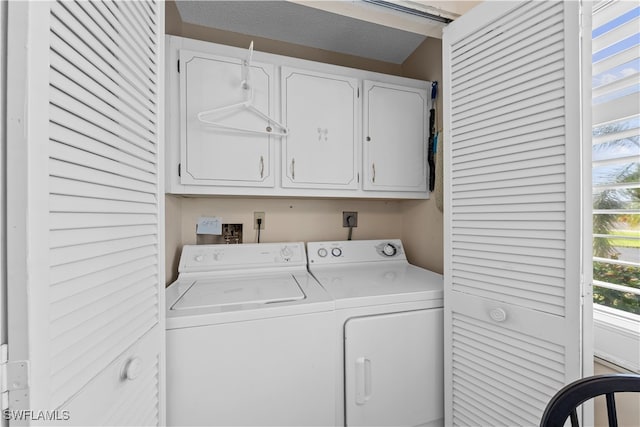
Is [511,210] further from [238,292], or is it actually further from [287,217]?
[287,217]

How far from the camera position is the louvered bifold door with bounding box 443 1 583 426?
0.90m

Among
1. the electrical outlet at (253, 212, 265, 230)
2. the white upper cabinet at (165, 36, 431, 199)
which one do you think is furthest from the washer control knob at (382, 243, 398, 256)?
the electrical outlet at (253, 212, 265, 230)

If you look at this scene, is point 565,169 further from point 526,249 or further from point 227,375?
point 227,375

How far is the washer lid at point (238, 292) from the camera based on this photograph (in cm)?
120

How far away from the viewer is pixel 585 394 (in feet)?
1.96

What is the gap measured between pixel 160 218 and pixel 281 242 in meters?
1.07

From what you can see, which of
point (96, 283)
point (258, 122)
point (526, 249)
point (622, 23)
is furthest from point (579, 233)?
point (258, 122)

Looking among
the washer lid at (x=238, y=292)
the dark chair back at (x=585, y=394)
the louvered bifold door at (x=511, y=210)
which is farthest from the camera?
the washer lid at (x=238, y=292)

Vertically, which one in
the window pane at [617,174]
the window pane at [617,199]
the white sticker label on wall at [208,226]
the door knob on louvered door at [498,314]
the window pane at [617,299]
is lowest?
the door knob on louvered door at [498,314]

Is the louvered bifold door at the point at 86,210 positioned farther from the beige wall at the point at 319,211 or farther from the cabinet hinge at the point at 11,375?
the beige wall at the point at 319,211

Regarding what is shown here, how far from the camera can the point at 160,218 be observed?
977mm

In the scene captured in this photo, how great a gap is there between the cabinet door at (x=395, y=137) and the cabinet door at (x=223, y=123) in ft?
2.26

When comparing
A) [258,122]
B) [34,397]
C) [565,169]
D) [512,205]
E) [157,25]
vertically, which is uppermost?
[157,25]

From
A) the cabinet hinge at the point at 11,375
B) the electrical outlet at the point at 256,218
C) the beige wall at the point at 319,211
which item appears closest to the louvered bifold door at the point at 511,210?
the beige wall at the point at 319,211
